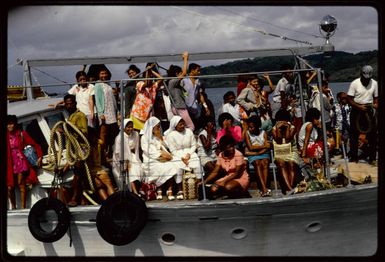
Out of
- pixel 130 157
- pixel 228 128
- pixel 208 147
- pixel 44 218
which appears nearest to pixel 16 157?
pixel 44 218

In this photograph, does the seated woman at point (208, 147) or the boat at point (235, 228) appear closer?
the boat at point (235, 228)

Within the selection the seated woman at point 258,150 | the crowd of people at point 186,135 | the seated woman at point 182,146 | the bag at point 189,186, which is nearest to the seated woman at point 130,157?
the crowd of people at point 186,135

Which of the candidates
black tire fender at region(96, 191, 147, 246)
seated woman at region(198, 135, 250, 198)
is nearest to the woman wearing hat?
black tire fender at region(96, 191, 147, 246)

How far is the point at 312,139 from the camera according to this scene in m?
8.16

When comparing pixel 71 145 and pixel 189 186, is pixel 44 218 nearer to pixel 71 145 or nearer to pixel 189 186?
pixel 71 145

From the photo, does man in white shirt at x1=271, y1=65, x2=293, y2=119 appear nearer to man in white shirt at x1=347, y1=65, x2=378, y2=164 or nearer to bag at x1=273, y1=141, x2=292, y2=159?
man in white shirt at x1=347, y1=65, x2=378, y2=164

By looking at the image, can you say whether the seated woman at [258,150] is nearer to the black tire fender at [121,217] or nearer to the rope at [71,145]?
the black tire fender at [121,217]

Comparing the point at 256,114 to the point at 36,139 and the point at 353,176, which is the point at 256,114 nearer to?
the point at 353,176

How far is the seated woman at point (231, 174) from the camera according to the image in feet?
25.6

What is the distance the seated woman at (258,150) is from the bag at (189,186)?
2.88 feet

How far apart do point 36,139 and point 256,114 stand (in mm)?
3515

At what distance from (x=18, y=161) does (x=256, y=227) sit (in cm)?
362

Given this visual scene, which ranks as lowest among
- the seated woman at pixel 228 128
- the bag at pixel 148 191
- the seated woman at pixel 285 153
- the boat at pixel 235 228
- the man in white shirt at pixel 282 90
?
the boat at pixel 235 228
